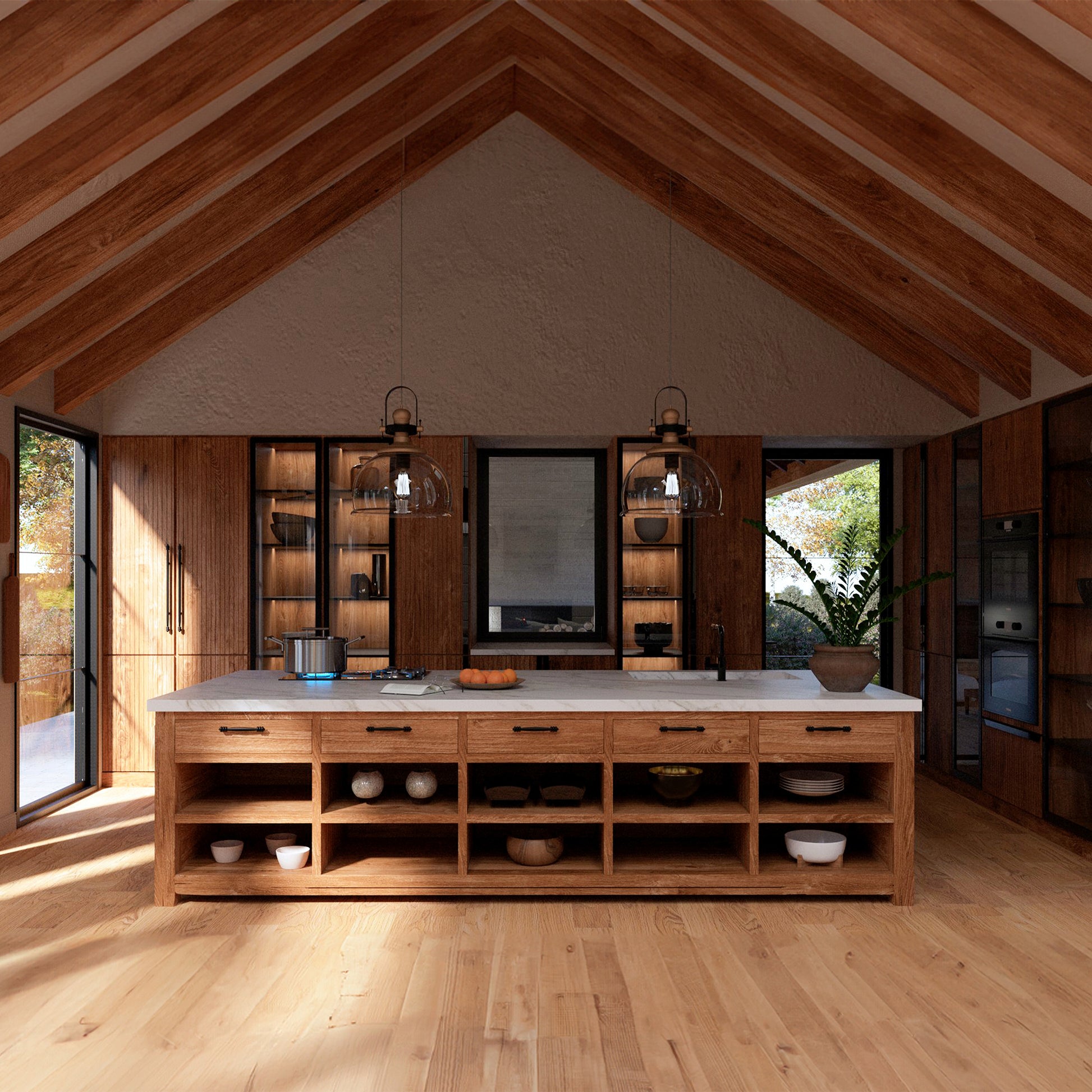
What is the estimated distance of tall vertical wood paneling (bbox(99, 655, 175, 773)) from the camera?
19.9 ft

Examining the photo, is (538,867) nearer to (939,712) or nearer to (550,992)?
(550,992)

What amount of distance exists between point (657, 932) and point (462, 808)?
893 millimetres

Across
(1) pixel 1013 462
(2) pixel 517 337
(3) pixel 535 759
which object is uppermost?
(2) pixel 517 337

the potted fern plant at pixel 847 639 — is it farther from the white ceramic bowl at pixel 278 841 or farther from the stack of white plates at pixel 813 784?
the white ceramic bowl at pixel 278 841

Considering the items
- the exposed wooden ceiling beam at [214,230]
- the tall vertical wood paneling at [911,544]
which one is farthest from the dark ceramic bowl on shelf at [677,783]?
the exposed wooden ceiling beam at [214,230]

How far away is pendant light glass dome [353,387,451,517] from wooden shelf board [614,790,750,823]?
142cm

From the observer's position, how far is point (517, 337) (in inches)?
243

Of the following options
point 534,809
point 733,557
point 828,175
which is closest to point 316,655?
point 534,809

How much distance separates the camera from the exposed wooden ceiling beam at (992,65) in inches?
125

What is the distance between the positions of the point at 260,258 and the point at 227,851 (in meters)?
3.50

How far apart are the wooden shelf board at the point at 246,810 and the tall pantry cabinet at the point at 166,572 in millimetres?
2123

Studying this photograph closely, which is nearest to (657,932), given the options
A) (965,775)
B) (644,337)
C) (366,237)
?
(965,775)

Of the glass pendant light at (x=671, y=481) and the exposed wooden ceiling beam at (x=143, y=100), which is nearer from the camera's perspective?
the exposed wooden ceiling beam at (x=143, y=100)

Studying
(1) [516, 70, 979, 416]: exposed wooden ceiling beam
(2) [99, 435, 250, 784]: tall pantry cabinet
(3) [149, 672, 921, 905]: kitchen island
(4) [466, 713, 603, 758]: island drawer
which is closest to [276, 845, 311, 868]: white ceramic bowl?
(3) [149, 672, 921, 905]: kitchen island
